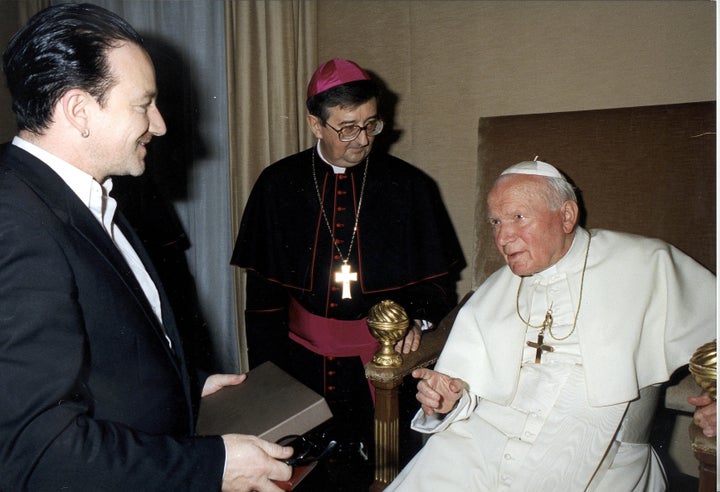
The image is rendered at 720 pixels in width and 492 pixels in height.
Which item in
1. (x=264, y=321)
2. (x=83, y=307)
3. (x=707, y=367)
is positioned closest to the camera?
(x=83, y=307)

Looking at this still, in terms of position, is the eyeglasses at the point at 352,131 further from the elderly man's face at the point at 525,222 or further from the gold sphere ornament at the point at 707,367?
the gold sphere ornament at the point at 707,367

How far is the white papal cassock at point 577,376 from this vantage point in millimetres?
1733

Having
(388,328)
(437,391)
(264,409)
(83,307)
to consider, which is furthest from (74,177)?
A: (437,391)

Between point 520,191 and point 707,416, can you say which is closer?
point 707,416

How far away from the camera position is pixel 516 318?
2.00m

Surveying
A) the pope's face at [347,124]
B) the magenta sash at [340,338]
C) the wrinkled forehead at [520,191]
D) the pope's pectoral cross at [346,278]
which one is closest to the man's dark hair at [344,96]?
the pope's face at [347,124]

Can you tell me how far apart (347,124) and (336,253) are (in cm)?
61

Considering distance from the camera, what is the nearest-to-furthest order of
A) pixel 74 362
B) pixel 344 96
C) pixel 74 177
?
pixel 74 362
pixel 74 177
pixel 344 96

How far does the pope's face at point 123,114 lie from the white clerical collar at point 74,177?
0.04 meters

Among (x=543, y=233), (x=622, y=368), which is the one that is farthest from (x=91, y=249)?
(x=622, y=368)

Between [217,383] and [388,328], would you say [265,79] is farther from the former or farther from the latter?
[217,383]

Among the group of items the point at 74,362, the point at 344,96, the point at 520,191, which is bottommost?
the point at 74,362

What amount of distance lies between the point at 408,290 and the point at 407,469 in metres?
0.94

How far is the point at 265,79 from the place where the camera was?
337cm
